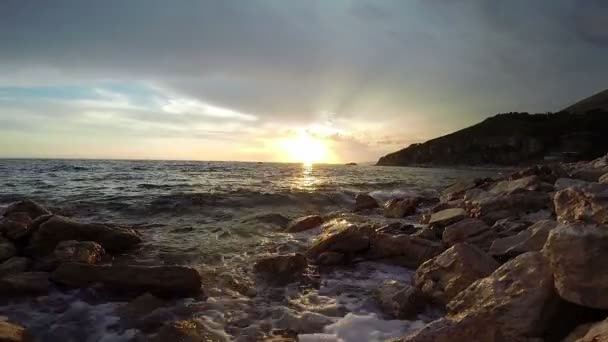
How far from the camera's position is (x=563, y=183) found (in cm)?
1143

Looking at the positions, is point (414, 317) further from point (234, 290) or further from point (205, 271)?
point (205, 271)

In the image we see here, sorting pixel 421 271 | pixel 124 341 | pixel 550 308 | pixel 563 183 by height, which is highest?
pixel 563 183

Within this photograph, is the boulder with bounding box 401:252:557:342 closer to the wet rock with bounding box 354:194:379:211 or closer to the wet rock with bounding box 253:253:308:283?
the wet rock with bounding box 253:253:308:283

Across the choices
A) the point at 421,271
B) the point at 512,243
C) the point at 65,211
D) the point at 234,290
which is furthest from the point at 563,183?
the point at 65,211

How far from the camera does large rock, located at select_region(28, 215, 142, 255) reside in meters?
9.55

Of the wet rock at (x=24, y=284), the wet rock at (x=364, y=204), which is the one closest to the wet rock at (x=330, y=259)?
the wet rock at (x=24, y=284)

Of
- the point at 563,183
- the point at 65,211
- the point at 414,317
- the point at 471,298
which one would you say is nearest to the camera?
the point at 471,298

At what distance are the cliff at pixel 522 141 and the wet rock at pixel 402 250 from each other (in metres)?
81.2

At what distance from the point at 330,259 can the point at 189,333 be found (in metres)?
4.30

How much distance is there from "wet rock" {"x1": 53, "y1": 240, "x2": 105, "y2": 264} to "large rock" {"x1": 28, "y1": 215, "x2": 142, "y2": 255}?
62cm

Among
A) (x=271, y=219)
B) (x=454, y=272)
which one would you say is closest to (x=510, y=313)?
(x=454, y=272)

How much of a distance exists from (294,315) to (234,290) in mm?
1714

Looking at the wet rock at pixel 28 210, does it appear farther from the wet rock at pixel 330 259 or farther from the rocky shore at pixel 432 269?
the wet rock at pixel 330 259

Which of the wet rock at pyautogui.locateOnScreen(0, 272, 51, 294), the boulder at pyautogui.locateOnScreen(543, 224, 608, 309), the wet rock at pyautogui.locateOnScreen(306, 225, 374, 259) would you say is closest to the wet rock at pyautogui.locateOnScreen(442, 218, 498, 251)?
the wet rock at pyautogui.locateOnScreen(306, 225, 374, 259)
